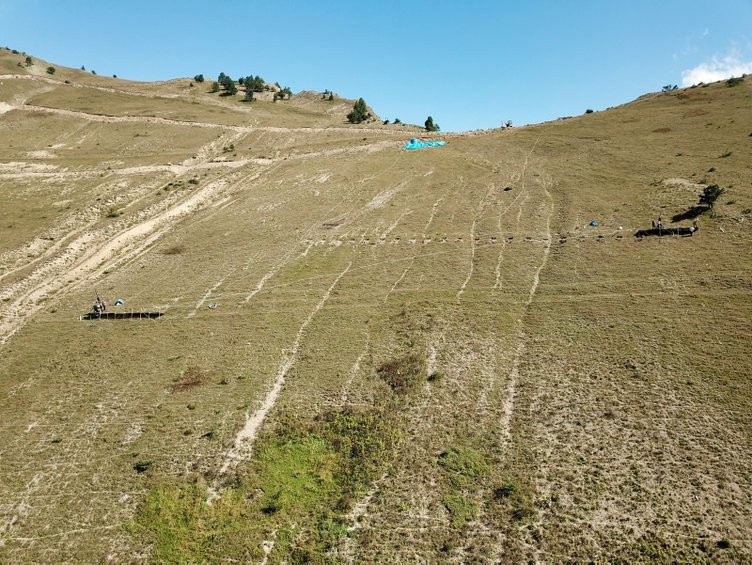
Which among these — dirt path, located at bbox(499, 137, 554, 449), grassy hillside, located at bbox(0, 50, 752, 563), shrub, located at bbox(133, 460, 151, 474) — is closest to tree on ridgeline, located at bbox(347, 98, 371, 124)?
grassy hillside, located at bbox(0, 50, 752, 563)

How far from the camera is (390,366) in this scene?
1510 inches

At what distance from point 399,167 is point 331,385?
59751 mm

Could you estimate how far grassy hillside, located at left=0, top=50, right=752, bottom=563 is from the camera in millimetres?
25719

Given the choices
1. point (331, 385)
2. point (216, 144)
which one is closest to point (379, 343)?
point (331, 385)

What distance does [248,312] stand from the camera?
159ft

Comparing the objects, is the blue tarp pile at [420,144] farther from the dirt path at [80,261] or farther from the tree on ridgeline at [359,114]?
the dirt path at [80,261]

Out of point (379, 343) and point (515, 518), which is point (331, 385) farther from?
point (515, 518)

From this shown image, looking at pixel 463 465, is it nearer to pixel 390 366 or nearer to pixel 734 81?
pixel 390 366

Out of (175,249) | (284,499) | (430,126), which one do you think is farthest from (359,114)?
(284,499)

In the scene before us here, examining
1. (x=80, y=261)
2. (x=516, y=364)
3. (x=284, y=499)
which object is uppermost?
(x=80, y=261)

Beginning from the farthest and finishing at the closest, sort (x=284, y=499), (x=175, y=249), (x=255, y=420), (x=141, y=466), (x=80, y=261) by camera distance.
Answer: (x=175, y=249) → (x=80, y=261) → (x=255, y=420) → (x=141, y=466) → (x=284, y=499)

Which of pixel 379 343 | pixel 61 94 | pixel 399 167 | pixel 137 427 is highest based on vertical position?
pixel 61 94

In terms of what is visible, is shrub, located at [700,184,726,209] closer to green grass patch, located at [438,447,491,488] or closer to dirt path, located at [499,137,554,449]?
dirt path, located at [499,137,554,449]

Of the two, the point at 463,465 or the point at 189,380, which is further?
the point at 189,380
